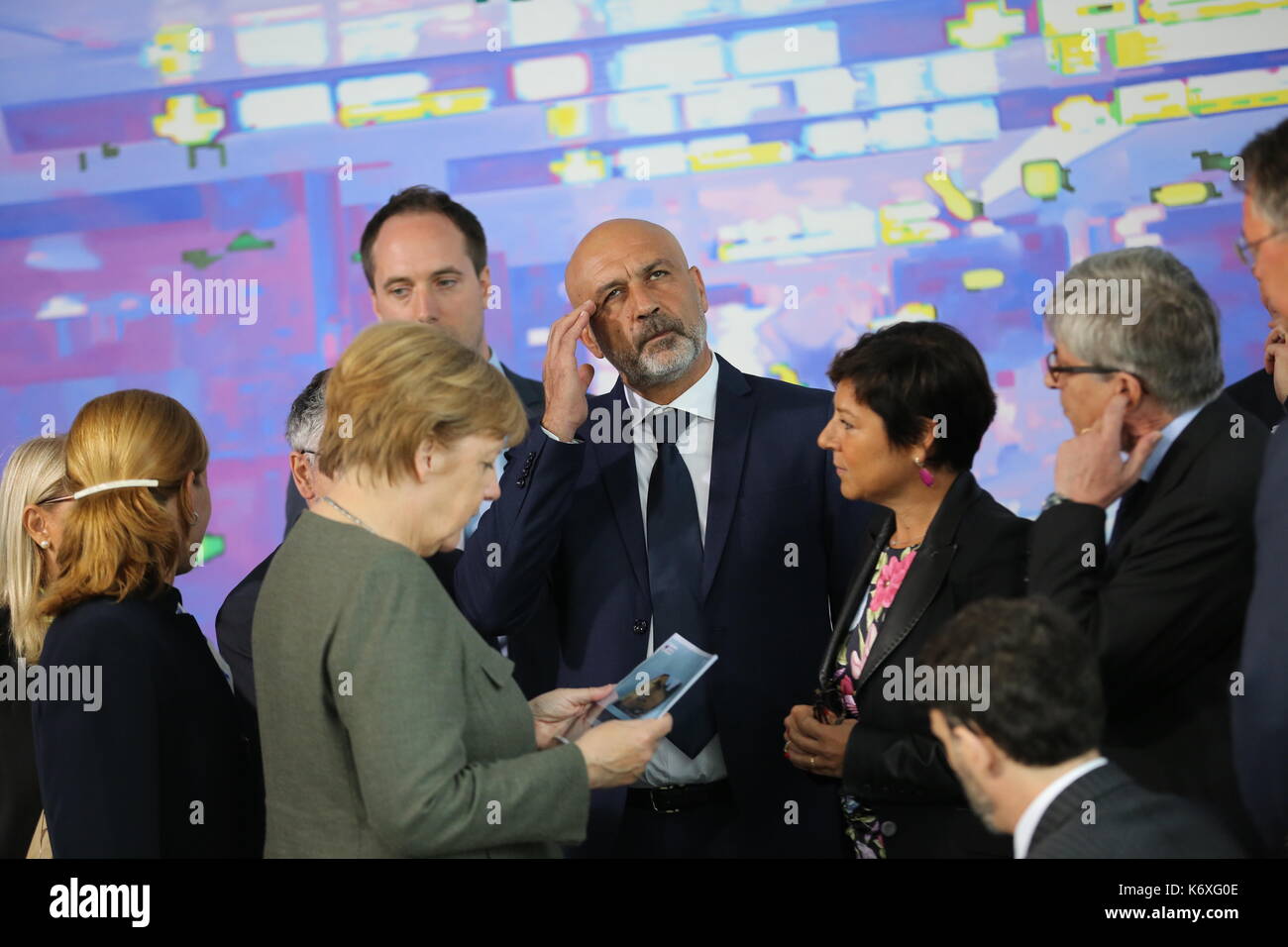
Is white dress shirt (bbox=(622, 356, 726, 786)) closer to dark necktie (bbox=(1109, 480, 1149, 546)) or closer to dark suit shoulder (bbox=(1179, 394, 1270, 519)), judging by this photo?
dark necktie (bbox=(1109, 480, 1149, 546))

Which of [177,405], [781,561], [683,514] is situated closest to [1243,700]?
[781,561]

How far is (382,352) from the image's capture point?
204 cm

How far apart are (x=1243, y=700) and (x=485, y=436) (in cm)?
127

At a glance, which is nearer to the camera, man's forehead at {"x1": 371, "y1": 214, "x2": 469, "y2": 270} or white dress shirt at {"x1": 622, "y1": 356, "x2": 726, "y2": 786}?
white dress shirt at {"x1": 622, "y1": 356, "x2": 726, "y2": 786}

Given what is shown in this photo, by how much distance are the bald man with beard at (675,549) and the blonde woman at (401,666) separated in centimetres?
61

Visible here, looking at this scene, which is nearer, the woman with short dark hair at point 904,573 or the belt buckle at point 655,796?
the woman with short dark hair at point 904,573

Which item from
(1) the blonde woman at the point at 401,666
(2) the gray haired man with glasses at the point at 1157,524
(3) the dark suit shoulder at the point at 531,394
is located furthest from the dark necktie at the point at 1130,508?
(3) the dark suit shoulder at the point at 531,394

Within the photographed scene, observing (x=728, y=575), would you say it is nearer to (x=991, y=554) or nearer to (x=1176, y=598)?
(x=991, y=554)

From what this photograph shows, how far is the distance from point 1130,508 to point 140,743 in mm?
1754

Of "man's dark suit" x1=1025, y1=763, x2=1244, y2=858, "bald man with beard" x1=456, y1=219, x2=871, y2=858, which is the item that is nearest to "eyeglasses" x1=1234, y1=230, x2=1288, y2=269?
"man's dark suit" x1=1025, y1=763, x2=1244, y2=858

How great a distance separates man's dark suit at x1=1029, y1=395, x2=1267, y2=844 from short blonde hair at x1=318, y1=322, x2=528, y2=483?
100 centimetres

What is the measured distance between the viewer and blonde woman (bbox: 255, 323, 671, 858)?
1.89 metres

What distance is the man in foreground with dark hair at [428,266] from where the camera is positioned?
360cm

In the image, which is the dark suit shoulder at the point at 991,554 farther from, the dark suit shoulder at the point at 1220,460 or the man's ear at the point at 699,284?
the man's ear at the point at 699,284
